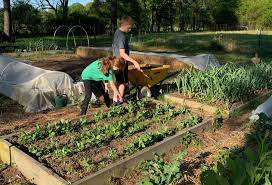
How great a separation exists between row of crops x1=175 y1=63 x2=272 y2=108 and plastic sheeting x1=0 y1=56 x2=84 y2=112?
2.05 meters

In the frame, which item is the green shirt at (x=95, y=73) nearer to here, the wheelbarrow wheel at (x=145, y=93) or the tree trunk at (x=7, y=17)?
the wheelbarrow wheel at (x=145, y=93)

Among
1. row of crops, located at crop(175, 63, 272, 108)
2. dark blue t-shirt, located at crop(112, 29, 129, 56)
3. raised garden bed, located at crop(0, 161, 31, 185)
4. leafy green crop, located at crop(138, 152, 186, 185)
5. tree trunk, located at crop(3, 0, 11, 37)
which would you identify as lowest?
raised garden bed, located at crop(0, 161, 31, 185)

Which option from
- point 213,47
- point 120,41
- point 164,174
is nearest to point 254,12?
point 213,47

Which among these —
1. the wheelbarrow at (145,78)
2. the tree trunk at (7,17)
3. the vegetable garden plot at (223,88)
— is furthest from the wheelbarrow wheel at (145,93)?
the tree trunk at (7,17)

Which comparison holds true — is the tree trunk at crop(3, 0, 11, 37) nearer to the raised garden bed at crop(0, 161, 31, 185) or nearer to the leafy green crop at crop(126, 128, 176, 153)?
the raised garden bed at crop(0, 161, 31, 185)

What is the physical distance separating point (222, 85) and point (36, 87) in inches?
128

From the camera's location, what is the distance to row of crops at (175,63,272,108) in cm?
597

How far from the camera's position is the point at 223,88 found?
232 inches

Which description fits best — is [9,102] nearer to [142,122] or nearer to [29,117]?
[29,117]

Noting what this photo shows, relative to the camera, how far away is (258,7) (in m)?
57.3

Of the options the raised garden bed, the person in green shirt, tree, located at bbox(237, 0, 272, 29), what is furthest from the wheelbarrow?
tree, located at bbox(237, 0, 272, 29)

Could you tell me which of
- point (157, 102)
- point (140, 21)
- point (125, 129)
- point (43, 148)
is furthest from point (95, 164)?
point (140, 21)

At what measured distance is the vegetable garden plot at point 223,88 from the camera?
5.95 m

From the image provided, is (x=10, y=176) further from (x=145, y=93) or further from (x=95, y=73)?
(x=145, y=93)
